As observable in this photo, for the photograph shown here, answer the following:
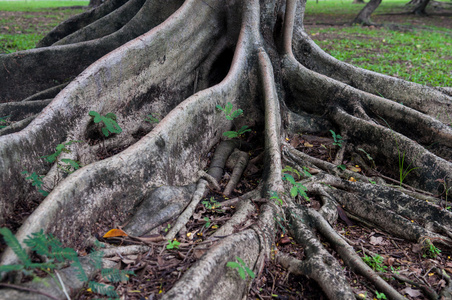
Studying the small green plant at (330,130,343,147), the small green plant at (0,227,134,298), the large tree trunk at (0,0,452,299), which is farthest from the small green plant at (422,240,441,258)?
the small green plant at (0,227,134,298)

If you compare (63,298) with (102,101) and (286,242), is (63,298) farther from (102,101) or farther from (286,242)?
(102,101)

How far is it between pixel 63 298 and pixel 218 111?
2612mm

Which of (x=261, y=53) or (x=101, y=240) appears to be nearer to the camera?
(x=101, y=240)

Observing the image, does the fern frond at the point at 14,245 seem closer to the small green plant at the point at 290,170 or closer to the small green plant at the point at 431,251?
the small green plant at the point at 290,170

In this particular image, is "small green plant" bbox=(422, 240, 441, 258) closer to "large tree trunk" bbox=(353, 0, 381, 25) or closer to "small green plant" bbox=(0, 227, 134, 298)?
"small green plant" bbox=(0, 227, 134, 298)

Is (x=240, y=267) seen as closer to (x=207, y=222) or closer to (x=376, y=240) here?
(x=207, y=222)

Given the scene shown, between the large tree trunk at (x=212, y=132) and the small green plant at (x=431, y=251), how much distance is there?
4 centimetres

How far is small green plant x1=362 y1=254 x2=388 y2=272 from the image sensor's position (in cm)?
298

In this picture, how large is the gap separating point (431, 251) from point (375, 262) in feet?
1.79

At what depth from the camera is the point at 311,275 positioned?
2805mm

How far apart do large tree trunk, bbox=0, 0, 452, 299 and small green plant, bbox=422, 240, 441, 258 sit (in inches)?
1.7

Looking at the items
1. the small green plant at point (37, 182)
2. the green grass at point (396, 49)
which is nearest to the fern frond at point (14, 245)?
the small green plant at point (37, 182)

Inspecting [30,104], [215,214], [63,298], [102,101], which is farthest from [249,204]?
[30,104]

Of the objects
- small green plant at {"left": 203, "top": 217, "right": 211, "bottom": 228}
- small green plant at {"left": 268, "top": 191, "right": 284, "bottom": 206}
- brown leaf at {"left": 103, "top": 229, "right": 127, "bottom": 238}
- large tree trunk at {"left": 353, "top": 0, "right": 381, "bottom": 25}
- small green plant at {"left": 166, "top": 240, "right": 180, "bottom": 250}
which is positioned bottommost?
small green plant at {"left": 203, "top": 217, "right": 211, "bottom": 228}
